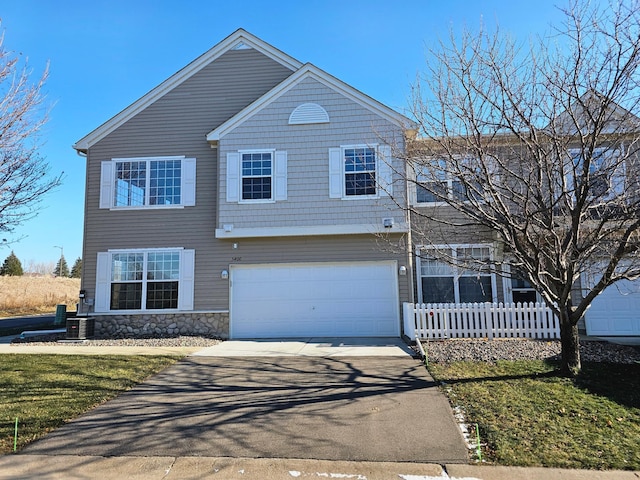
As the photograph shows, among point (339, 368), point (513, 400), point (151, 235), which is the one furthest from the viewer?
point (151, 235)

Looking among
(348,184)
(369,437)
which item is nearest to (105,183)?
(348,184)

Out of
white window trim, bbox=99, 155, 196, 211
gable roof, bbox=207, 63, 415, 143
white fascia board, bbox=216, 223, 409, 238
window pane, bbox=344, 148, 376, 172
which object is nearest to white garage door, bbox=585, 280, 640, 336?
white fascia board, bbox=216, 223, 409, 238

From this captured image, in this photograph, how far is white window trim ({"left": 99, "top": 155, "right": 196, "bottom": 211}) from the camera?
13.2m

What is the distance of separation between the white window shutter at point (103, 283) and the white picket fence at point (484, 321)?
9.17m

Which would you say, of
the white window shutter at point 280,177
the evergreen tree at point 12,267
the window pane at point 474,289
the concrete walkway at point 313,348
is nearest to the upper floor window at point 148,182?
the white window shutter at point 280,177

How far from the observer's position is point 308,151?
12.5 m

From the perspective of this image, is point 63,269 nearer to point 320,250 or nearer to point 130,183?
point 130,183

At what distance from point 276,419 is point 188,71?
39.7 feet

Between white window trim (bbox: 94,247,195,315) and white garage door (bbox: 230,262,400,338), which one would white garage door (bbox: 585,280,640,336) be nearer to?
white garage door (bbox: 230,262,400,338)

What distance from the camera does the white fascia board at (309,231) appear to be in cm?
1192

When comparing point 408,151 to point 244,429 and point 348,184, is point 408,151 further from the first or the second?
point 244,429

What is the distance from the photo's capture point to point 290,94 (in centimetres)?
1280

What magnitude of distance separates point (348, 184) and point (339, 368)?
5.90 metres

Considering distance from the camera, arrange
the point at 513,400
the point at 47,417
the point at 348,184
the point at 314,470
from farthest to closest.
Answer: the point at 348,184 → the point at 513,400 → the point at 47,417 → the point at 314,470
